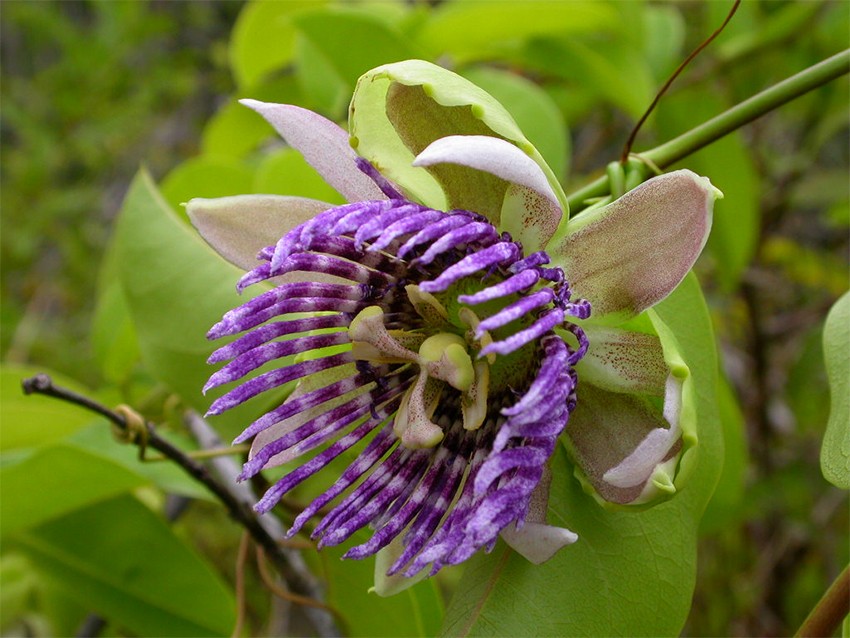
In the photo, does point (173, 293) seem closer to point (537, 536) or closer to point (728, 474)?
point (537, 536)

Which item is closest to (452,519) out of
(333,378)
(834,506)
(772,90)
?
(333,378)

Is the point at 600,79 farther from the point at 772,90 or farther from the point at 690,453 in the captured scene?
the point at 690,453

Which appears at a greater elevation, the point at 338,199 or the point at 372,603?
the point at 338,199

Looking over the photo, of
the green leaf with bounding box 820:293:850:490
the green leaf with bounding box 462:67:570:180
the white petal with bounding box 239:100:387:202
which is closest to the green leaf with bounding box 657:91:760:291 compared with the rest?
the green leaf with bounding box 462:67:570:180

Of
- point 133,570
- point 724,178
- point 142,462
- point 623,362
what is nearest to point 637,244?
point 623,362

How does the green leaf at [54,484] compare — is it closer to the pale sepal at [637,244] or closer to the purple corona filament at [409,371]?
the purple corona filament at [409,371]
